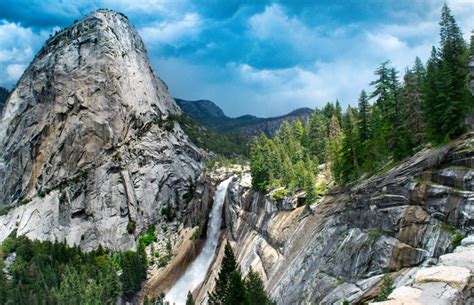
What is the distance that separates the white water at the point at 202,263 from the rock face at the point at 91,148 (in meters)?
30.2

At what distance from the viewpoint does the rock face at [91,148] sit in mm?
116625

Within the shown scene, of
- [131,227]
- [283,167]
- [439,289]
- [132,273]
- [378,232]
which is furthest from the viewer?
[131,227]

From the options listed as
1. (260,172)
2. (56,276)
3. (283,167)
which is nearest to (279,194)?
(283,167)

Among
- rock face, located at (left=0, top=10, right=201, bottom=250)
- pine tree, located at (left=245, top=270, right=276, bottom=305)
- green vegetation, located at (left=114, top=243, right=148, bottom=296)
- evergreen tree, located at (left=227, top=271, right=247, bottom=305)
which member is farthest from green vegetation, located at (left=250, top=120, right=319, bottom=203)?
rock face, located at (left=0, top=10, right=201, bottom=250)

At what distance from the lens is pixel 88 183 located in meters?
119

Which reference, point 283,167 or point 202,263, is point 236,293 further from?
point 202,263

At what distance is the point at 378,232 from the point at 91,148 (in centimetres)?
10916

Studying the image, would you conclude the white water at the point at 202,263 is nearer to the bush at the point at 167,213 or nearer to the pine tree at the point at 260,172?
the pine tree at the point at 260,172

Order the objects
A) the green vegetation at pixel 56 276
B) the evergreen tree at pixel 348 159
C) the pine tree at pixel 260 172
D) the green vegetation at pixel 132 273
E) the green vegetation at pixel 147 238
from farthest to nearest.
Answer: the green vegetation at pixel 147 238 < the green vegetation at pixel 132 273 < the green vegetation at pixel 56 276 < the pine tree at pixel 260 172 < the evergreen tree at pixel 348 159

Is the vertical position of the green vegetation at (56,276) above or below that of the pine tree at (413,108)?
below

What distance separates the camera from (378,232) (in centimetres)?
3469

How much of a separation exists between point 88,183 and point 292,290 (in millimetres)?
91509

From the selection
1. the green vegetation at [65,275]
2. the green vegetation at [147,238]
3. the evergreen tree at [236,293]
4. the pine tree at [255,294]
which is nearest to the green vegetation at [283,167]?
the pine tree at [255,294]

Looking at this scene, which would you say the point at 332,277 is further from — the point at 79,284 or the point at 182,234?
the point at 182,234
